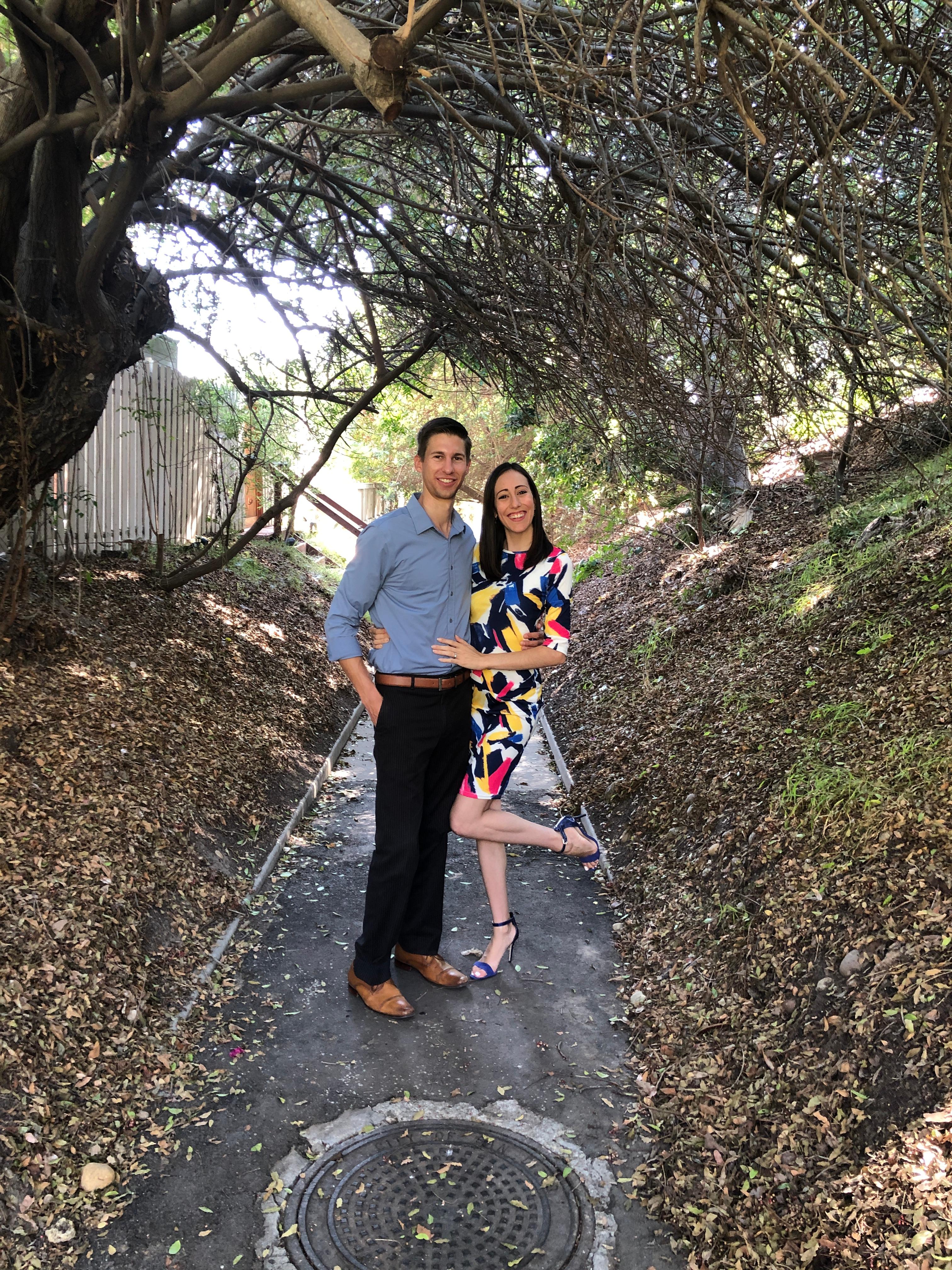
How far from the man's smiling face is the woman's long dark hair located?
0.18 meters

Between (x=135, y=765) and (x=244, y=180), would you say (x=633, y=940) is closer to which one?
(x=135, y=765)

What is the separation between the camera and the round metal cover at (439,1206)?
3102mm

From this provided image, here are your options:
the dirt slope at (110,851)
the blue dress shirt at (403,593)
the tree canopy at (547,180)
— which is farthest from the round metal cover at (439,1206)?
the tree canopy at (547,180)

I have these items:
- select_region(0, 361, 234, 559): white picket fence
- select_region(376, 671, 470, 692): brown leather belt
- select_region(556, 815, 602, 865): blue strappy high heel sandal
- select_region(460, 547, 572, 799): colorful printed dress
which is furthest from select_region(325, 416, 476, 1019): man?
select_region(0, 361, 234, 559): white picket fence

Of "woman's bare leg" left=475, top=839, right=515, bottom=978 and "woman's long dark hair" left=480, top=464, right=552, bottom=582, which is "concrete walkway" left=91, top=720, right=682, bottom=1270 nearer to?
"woman's bare leg" left=475, top=839, right=515, bottom=978

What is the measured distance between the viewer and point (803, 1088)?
331 cm

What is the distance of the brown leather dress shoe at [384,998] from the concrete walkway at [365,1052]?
1.8 inches

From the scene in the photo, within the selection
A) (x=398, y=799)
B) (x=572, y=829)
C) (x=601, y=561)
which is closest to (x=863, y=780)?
(x=572, y=829)

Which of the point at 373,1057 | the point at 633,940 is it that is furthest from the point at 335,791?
the point at 373,1057

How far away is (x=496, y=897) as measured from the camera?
496cm

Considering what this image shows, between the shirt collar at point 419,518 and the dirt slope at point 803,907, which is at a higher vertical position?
the shirt collar at point 419,518

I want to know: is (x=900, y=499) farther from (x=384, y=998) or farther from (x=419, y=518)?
(x=384, y=998)

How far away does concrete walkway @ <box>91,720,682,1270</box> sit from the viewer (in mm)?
3230

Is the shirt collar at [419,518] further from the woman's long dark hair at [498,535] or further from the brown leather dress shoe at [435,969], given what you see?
the brown leather dress shoe at [435,969]
